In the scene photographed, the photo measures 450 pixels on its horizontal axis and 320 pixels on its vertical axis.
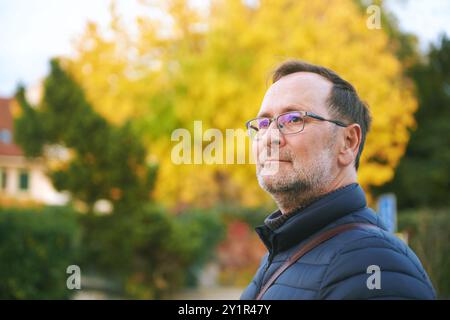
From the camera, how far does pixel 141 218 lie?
12.7m

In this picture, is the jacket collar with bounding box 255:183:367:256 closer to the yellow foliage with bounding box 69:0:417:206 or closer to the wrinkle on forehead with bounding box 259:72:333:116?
the wrinkle on forehead with bounding box 259:72:333:116

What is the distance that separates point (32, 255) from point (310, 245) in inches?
273

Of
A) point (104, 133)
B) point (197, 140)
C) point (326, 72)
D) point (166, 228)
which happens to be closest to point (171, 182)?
point (197, 140)

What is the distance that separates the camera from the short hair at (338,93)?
2.26m

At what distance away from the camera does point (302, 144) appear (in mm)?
2213

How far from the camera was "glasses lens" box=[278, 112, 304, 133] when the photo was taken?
2186 mm

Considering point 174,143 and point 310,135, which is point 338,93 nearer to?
point 310,135

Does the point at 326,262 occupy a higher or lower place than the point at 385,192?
lower

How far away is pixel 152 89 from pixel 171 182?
3230 millimetres

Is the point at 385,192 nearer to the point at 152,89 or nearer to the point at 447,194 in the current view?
the point at 447,194

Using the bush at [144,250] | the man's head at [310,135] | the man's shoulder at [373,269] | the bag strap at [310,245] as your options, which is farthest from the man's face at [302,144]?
the bush at [144,250]

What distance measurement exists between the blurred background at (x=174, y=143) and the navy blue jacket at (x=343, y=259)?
15.9ft

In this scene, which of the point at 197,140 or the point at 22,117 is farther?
the point at 197,140

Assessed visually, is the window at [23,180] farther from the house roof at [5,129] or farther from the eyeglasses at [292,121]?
the eyeglasses at [292,121]
